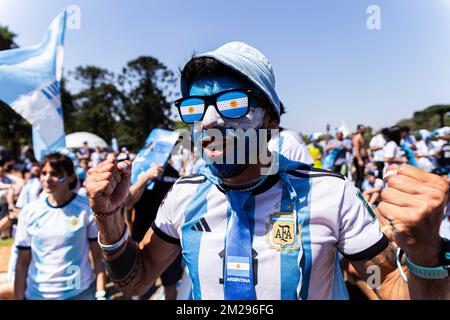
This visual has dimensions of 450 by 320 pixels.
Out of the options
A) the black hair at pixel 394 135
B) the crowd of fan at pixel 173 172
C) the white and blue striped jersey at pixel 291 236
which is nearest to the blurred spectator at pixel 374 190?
the crowd of fan at pixel 173 172

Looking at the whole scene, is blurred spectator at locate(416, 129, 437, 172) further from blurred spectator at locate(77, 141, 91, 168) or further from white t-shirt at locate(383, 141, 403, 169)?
blurred spectator at locate(77, 141, 91, 168)

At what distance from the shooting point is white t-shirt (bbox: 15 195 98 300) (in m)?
2.46

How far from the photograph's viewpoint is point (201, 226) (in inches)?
53.6

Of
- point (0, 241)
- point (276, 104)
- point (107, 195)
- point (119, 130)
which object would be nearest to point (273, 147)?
point (276, 104)

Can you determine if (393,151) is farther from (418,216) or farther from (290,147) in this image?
(418,216)

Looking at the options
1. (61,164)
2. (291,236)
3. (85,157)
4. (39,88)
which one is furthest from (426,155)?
(85,157)

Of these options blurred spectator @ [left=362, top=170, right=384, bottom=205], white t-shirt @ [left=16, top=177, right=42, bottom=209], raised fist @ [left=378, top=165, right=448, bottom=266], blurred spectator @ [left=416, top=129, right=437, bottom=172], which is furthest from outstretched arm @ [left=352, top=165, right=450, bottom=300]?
white t-shirt @ [left=16, top=177, right=42, bottom=209]

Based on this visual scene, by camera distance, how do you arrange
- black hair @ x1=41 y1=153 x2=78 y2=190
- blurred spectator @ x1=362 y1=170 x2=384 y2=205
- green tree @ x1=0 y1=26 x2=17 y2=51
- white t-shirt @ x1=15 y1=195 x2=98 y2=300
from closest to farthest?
1. white t-shirt @ x1=15 y1=195 x2=98 y2=300
2. black hair @ x1=41 y1=153 x2=78 y2=190
3. blurred spectator @ x1=362 y1=170 x2=384 y2=205
4. green tree @ x1=0 y1=26 x2=17 y2=51

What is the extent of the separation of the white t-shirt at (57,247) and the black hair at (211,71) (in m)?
1.80

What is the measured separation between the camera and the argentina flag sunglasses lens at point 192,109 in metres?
1.32

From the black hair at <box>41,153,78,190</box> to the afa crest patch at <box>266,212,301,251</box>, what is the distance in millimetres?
2230

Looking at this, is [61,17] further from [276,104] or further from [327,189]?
[327,189]

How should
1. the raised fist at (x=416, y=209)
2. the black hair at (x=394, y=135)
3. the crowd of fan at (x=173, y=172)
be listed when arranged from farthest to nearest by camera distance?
the black hair at (x=394, y=135) → the crowd of fan at (x=173, y=172) → the raised fist at (x=416, y=209)

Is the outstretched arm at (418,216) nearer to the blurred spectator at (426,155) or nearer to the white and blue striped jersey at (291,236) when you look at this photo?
the white and blue striped jersey at (291,236)
